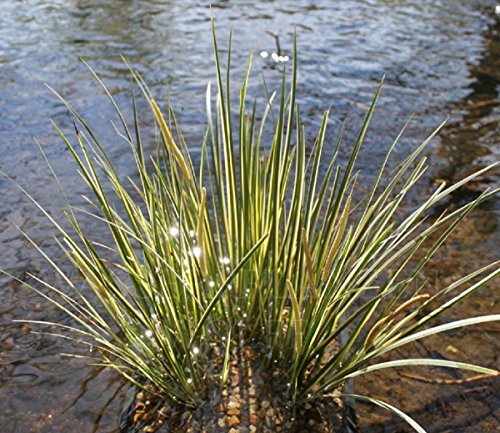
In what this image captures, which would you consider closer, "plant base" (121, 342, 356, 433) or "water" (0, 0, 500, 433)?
"plant base" (121, 342, 356, 433)

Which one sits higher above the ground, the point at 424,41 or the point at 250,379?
the point at 250,379

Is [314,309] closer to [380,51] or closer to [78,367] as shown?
[78,367]

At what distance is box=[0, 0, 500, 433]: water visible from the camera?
2.46 metres

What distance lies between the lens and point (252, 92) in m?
5.41

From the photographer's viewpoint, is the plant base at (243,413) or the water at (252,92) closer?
the plant base at (243,413)

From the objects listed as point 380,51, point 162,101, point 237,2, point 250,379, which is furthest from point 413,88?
point 250,379

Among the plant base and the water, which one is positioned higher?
the plant base

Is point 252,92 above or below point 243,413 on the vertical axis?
below

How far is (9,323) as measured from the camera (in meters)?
2.85

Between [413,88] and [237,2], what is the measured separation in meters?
3.52

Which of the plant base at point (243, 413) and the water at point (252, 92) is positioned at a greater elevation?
the plant base at point (243, 413)

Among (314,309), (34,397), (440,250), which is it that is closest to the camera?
(314,309)

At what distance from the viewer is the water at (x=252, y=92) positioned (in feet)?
8.09

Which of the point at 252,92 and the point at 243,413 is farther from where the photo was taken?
the point at 252,92
